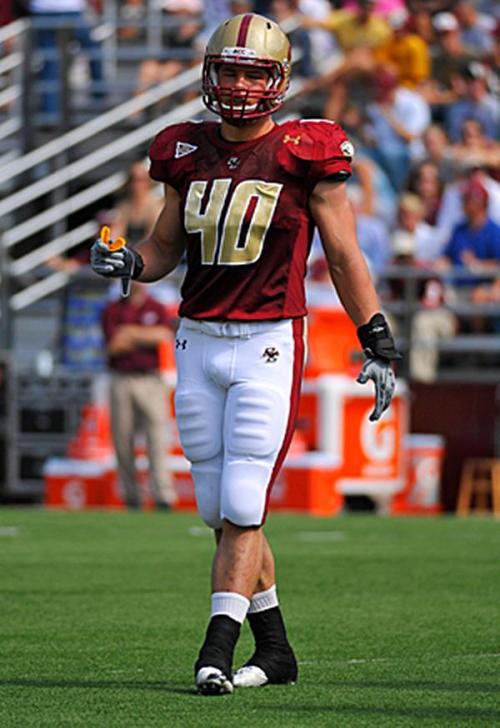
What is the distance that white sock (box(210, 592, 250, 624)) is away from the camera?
578 cm

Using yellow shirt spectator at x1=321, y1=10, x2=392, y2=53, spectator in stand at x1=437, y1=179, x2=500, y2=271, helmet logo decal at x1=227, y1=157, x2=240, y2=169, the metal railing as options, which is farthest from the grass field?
yellow shirt spectator at x1=321, y1=10, x2=392, y2=53

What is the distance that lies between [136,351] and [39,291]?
2666mm

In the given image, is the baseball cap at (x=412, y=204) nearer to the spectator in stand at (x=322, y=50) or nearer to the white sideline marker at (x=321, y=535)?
the spectator in stand at (x=322, y=50)

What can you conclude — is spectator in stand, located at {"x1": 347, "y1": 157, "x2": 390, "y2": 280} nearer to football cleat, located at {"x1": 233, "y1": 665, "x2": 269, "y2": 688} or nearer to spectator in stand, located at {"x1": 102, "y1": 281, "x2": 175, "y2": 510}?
spectator in stand, located at {"x1": 102, "y1": 281, "x2": 175, "y2": 510}

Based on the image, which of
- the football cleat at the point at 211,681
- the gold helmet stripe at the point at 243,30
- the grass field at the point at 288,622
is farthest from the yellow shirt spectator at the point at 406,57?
the football cleat at the point at 211,681

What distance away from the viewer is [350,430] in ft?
53.2

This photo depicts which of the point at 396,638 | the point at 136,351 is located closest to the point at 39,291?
the point at 136,351

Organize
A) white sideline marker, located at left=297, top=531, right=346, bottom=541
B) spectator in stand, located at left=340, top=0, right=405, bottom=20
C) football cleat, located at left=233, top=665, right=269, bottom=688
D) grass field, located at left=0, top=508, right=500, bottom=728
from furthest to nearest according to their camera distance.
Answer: spectator in stand, located at left=340, top=0, right=405, bottom=20, white sideline marker, located at left=297, top=531, right=346, bottom=541, football cleat, located at left=233, top=665, right=269, bottom=688, grass field, located at left=0, top=508, right=500, bottom=728

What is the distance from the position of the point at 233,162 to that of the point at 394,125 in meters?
13.2

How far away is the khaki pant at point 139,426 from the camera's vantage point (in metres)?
15.9

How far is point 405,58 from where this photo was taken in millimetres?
19625

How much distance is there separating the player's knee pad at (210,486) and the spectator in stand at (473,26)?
1448cm

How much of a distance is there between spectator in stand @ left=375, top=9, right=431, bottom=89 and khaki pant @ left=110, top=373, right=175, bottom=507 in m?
5.12

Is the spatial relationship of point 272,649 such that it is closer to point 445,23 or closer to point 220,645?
point 220,645
